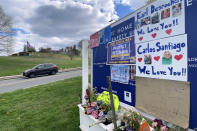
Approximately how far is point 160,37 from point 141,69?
46cm

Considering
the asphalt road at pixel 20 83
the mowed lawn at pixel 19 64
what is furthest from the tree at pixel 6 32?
the asphalt road at pixel 20 83

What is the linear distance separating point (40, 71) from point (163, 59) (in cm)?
1490

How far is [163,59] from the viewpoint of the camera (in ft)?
4.47

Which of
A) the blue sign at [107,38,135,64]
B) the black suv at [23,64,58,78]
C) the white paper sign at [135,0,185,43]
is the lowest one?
the black suv at [23,64,58,78]

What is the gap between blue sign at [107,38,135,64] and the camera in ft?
5.70

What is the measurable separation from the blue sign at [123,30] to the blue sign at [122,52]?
0.24 ft

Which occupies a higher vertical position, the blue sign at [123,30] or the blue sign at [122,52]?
the blue sign at [123,30]

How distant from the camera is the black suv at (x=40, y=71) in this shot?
13.2m

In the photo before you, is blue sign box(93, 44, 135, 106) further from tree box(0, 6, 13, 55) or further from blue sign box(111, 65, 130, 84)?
tree box(0, 6, 13, 55)

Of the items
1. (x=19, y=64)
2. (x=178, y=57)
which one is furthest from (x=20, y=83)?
(x=19, y=64)

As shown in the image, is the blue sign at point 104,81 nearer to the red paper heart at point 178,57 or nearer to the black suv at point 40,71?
the red paper heart at point 178,57

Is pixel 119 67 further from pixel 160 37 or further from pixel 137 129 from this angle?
pixel 137 129

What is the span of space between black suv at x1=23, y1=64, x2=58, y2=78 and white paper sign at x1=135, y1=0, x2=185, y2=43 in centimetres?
1425

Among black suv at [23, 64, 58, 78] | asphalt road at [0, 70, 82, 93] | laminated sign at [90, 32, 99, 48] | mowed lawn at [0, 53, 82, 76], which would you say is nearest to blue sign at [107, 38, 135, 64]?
laminated sign at [90, 32, 99, 48]
